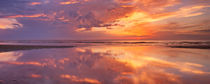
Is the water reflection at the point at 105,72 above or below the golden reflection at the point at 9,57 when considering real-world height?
below

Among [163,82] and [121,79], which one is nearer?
[163,82]

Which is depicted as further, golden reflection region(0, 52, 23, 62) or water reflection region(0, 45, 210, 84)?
golden reflection region(0, 52, 23, 62)

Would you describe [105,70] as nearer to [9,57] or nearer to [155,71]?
[155,71]

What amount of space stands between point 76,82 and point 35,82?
1532 millimetres

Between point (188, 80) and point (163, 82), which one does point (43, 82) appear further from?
point (188, 80)

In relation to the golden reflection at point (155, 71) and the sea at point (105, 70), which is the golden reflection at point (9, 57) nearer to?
the sea at point (105, 70)

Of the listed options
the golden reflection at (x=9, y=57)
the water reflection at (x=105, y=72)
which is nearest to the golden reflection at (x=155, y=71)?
the water reflection at (x=105, y=72)

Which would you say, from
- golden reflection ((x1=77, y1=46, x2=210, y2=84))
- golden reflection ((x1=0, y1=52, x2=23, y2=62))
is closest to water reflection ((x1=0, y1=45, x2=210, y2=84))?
golden reflection ((x1=77, y1=46, x2=210, y2=84))

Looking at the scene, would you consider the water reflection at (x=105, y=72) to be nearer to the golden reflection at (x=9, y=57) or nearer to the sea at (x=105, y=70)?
the sea at (x=105, y=70)

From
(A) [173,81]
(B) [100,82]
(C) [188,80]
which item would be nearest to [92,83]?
(B) [100,82]

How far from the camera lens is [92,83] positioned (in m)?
5.00

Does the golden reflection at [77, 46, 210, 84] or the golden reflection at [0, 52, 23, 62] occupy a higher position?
the golden reflection at [0, 52, 23, 62]

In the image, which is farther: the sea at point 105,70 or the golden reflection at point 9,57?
the golden reflection at point 9,57

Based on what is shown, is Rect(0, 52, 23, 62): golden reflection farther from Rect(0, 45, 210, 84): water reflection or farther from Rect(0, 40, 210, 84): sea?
Rect(0, 45, 210, 84): water reflection
